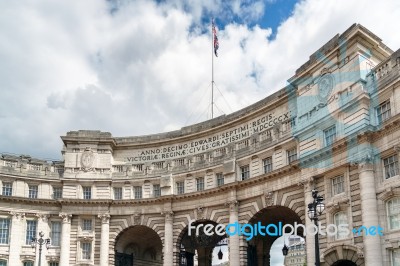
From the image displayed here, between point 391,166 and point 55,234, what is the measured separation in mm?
36700

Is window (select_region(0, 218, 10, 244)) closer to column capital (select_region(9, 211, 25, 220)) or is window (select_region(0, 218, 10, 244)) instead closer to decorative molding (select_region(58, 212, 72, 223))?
column capital (select_region(9, 211, 25, 220))

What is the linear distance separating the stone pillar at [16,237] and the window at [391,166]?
3783 centimetres

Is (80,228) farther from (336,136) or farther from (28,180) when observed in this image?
(336,136)

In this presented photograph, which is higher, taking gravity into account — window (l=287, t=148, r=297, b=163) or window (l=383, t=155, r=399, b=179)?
window (l=287, t=148, r=297, b=163)

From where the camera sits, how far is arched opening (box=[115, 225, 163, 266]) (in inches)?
2196

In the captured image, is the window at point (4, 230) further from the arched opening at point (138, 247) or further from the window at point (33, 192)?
→ the arched opening at point (138, 247)

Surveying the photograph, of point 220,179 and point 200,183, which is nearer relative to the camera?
point 220,179

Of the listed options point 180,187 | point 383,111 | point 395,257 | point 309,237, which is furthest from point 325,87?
point 180,187

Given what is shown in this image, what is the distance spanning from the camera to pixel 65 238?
53.6m

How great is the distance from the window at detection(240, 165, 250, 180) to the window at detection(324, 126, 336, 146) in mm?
11040

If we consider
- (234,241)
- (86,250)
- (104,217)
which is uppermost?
(104,217)

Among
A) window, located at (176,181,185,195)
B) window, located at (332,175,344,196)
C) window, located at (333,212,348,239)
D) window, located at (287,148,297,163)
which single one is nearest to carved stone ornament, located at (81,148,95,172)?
window, located at (176,181,185,195)

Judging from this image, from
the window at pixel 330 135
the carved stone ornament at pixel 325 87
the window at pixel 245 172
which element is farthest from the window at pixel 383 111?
the window at pixel 245 172

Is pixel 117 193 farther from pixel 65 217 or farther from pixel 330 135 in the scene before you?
pixel 330 135
